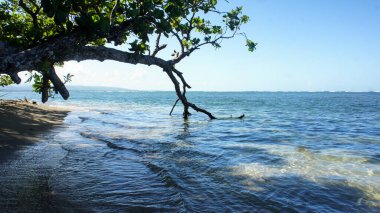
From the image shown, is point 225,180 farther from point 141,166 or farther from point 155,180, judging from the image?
point 141,166

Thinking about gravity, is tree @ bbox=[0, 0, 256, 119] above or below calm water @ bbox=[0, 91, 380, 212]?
above

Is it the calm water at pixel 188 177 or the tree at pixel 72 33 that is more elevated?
the tree at pixel 72 33

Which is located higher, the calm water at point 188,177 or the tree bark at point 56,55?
the tree bark at point 56,55

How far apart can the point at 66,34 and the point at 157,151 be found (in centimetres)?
489

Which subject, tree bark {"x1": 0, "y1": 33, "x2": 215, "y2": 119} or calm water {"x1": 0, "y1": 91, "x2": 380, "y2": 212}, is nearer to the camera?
calm water {"x1": 0, "y1": 91, "x2": 380, "y2": 212}

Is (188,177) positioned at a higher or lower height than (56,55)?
lower

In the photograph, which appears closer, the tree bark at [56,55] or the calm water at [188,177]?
the calm water at [188,177]

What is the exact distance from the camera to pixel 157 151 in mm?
10828

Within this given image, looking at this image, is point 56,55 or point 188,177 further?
point 56,55

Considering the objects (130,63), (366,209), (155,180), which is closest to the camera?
(366,209)

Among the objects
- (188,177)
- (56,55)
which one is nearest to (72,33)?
(56,55)

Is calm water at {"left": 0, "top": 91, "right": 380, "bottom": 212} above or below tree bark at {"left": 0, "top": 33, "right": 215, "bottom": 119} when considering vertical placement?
below

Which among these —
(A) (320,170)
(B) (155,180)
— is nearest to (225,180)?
(B) (155,180)

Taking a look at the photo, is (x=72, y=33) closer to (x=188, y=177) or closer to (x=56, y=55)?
(x=56, y=55)
